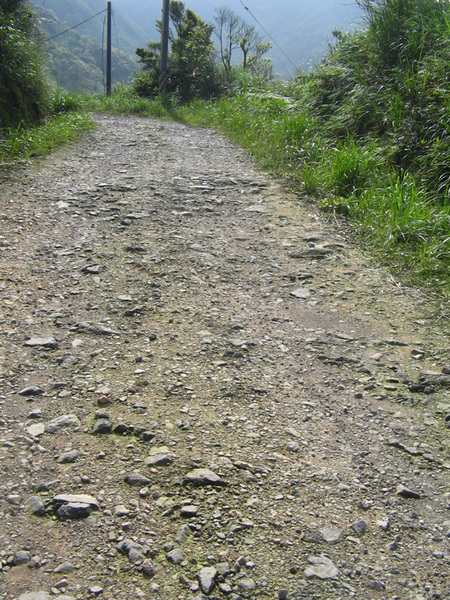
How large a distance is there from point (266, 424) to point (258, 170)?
5.08m

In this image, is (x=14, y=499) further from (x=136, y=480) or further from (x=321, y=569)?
(x=321, y=569)

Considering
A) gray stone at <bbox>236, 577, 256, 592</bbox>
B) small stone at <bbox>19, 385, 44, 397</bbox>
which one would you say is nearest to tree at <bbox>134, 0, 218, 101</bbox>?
small stone at <bbox>19, 385, 44, 397</bbox>

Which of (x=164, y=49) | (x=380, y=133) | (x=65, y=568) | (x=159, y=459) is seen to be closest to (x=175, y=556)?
(x=65, y=568)

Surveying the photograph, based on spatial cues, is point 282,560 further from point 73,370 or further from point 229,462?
point 73,370

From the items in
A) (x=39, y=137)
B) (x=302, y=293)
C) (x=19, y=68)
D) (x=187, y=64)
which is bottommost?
(x=302, y=293)

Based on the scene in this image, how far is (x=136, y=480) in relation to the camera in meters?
2.18

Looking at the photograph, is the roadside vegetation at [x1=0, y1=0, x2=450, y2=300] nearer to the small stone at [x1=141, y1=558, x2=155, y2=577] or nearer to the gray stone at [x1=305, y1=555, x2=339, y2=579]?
the gray stone at [x1=305, y1=555, x2=339, y2=579]

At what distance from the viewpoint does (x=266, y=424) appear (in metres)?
2.58

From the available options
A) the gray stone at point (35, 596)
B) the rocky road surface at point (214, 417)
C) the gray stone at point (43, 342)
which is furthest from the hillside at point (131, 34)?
the gray stone at point (35, 596)

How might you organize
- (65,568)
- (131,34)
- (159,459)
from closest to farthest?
(65,568) → (159,459) → (131,34)

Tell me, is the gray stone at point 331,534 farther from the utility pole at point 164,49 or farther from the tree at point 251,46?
the tree at point 251,46

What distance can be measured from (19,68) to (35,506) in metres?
8.07

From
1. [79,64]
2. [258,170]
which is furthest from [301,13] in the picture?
[258,170]

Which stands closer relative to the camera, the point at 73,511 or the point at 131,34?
the point at 73,511
